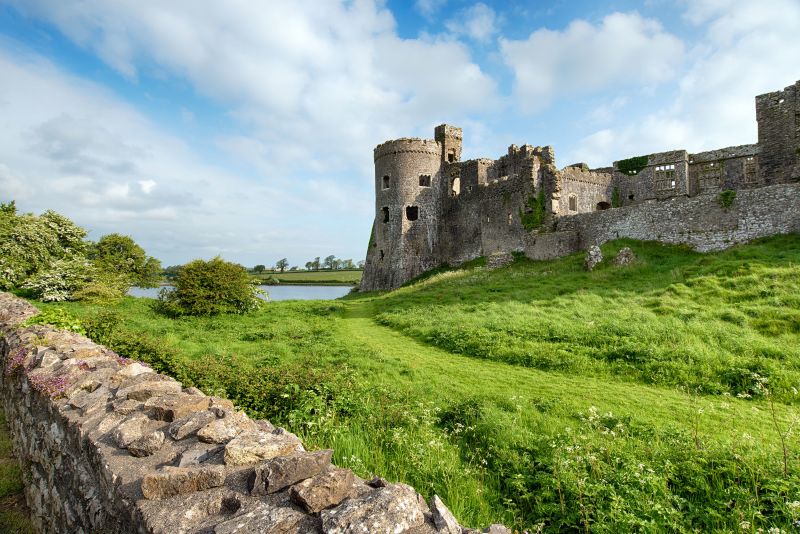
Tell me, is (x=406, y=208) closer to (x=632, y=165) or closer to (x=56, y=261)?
(x=632, y=165)

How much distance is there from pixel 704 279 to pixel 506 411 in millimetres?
13255

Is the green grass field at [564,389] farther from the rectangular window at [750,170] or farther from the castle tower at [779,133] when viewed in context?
the rectangular window at [750,170]

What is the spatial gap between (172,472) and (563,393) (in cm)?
784

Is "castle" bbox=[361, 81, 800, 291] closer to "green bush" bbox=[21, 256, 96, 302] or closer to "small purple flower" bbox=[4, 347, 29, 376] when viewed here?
"green bush" bbox=[21, 256, 96, 302]

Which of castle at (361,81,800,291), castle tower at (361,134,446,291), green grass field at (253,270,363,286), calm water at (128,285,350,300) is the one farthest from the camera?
green grass field at (253,270,363,286)

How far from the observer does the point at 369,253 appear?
4253cm

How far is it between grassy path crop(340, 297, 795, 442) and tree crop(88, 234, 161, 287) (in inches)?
1492

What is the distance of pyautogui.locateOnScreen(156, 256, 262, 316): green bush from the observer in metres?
20.7

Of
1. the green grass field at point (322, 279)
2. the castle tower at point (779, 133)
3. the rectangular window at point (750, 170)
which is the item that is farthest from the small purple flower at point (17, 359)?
the green grass field at point (322, 279)

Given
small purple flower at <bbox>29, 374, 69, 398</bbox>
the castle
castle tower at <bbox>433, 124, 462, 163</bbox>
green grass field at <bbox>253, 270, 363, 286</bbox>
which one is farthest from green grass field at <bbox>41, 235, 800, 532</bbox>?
green grass field at <bbox>253, 270, 363, 286</bbox>

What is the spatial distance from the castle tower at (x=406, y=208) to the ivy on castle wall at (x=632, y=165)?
15.5 m

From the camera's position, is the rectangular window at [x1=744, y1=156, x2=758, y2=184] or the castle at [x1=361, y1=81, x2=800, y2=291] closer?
the castle at [x1=361, y1=81, x2=800, y2=291]

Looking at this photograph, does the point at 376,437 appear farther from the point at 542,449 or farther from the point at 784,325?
the point at 784,325

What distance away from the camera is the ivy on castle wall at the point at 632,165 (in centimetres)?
3462
